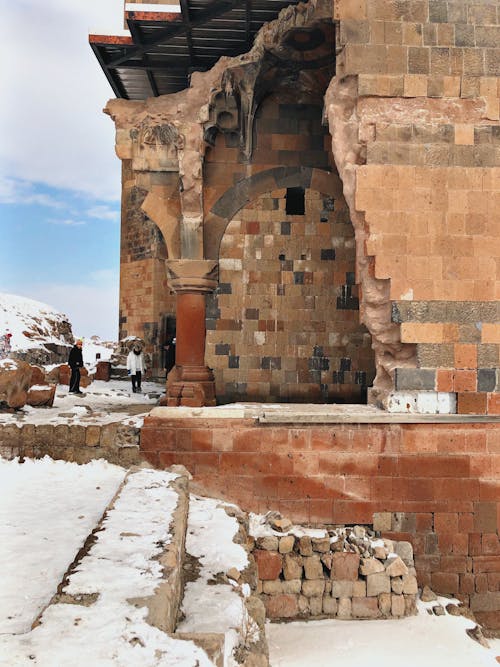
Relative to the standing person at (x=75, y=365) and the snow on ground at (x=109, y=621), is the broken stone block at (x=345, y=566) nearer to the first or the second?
the snow on ground at (x=109, y=621)

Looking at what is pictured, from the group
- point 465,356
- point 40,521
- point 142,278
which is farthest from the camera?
point 142,278

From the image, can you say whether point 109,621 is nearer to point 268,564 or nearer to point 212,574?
point 212,574

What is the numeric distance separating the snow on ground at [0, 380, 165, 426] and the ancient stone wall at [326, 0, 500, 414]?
10.6ft

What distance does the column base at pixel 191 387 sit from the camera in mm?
8094

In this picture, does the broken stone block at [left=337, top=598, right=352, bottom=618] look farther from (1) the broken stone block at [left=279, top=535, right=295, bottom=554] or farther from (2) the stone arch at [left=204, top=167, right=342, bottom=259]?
(2) the stone arch at [left=204, top=167, right=342, bottom=259]

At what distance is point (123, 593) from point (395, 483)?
385 centimetres

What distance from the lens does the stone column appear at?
8.40 meters

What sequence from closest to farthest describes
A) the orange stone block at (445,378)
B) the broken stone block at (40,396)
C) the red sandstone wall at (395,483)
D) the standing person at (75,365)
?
the red sandstone wall at (395,483) → the orange stone block at (445,378) → the broken stone block at (40,396) → the standing person at (75,365)

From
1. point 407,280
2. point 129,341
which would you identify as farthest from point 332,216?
point 129,341

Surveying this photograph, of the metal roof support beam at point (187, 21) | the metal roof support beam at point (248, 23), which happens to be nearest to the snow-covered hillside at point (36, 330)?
the metal roof support beam at point (187, 21)

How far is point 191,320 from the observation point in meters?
8.55

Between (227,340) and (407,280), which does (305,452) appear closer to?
(407,280)

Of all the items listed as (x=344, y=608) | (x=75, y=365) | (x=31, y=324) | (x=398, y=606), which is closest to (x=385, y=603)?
(x=398, y=606)

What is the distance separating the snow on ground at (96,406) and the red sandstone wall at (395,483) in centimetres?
139
